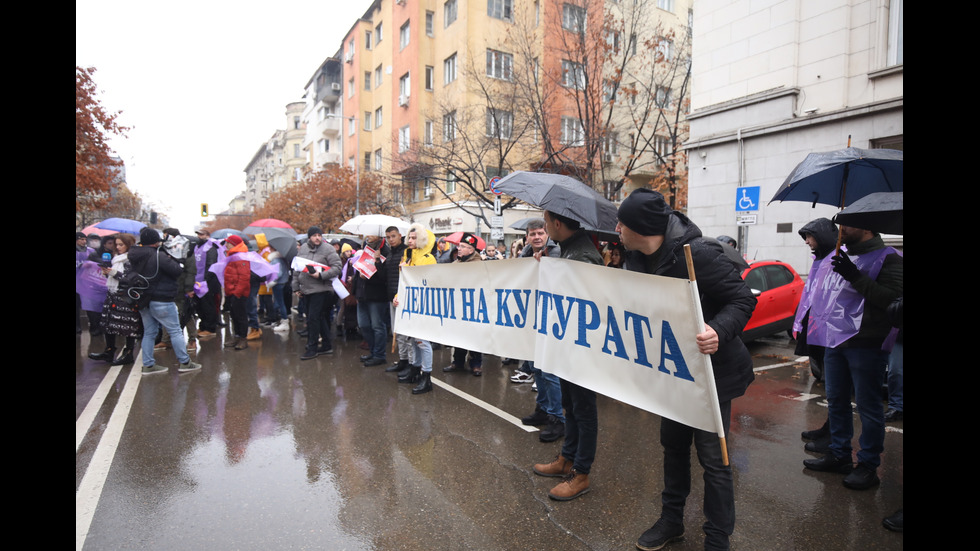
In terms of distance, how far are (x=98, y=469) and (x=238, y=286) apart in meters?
5.40

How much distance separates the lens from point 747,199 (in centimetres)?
1026

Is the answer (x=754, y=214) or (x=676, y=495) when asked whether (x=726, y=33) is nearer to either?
(x=754, y=214)

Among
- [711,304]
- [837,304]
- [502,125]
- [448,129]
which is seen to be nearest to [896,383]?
[837,304]

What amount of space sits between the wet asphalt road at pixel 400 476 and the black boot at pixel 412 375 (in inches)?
15.4

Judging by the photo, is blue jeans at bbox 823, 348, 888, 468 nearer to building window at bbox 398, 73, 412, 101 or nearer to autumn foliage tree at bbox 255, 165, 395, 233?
autumn foliage tree at bbox 255, 165, 395, 233

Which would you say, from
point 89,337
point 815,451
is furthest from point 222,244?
point 815,451

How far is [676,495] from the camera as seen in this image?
310 centimetres

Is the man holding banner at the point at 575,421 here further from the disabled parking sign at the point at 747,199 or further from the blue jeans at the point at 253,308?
the blue jeans at the point at 253,308

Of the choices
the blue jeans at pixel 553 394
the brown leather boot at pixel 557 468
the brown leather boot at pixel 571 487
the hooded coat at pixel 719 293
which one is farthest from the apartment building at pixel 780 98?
the hooded coat at pixel 719 293

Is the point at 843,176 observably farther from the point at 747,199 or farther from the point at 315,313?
the point at 315,313

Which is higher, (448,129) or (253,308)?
(448,129)

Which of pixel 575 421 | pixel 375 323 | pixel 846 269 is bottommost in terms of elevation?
pixel 575 421

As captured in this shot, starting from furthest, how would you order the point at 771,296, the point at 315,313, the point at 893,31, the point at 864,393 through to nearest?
the point at 893,31
the point at 771,296
the point at 315,313
the point at 864,393
